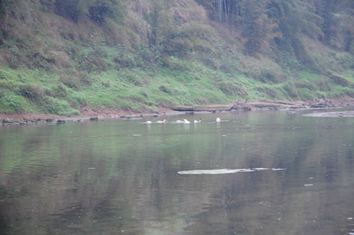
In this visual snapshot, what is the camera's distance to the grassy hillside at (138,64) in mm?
37094

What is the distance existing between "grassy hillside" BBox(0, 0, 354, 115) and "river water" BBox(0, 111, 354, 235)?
1889 centimetres

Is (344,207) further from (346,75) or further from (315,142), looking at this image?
(346,75)

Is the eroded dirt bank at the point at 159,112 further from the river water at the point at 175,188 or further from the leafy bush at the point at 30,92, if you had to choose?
the river water at the point at 175,188

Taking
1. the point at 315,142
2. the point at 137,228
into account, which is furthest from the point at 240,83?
the point at 137,228

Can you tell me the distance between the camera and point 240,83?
57688mm

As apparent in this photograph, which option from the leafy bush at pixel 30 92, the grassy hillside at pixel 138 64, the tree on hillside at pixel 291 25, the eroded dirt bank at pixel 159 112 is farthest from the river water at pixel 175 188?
the tree on hillside at pixel 291 25

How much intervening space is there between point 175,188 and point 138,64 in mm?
40229

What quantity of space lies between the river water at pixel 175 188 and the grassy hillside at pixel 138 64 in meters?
18.9

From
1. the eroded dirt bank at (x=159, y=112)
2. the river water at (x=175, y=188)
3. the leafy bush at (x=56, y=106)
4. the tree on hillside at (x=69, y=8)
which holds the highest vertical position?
the tree on hillside at (x=69, y=8)

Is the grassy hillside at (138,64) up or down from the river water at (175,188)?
up

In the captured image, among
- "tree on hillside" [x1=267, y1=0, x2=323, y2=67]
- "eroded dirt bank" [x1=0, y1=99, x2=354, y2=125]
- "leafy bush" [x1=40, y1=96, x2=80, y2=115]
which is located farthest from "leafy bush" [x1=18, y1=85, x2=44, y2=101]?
"tree on hillside" [x1=267, y1=0, x2=323, y2=67]

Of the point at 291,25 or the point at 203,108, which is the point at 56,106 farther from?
the point at 291,25

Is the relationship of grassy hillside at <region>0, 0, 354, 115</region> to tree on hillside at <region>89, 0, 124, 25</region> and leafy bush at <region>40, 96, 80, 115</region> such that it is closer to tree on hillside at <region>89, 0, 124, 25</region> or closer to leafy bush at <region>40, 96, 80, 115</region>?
leafy bush at <region>40, 96, 80, 115</region>

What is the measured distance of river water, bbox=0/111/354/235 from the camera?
26.5ft
